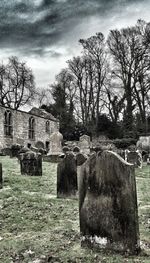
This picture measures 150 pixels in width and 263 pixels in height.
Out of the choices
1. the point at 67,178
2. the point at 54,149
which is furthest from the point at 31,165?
the point at 54,149

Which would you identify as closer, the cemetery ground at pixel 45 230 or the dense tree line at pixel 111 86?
the cemetery ground at pixel 45 230

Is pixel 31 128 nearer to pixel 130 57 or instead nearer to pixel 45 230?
pixel 130 57

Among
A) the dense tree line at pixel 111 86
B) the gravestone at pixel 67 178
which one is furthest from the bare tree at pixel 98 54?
the gravestone at pixel 67 178

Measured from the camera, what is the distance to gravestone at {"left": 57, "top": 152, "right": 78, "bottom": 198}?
788 centimetres

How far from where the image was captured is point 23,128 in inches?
1485

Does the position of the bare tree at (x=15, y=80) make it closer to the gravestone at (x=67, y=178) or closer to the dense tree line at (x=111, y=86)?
the dense tree line at (x=111, y=86)

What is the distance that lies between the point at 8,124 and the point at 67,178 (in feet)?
94.7

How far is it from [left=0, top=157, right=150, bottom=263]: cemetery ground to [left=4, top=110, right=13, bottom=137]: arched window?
27714 mm

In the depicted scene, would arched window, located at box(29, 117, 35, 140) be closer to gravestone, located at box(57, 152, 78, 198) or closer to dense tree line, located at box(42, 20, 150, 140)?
dense tree line, located at box(42, 20, 150, 140)

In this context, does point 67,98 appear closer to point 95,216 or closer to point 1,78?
point 1,78

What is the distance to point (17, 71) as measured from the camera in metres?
49.9

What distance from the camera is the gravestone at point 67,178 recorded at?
25.8 feet

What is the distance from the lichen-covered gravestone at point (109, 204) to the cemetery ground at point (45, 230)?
18 centimetres

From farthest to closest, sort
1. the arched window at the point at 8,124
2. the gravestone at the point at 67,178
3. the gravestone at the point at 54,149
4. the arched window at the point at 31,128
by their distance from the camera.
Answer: the arched window at the point at 31,128 < the arched window at the point at 8,124 < the gravestone at the point at 54,149 < the gravestone at the point at 67,178
